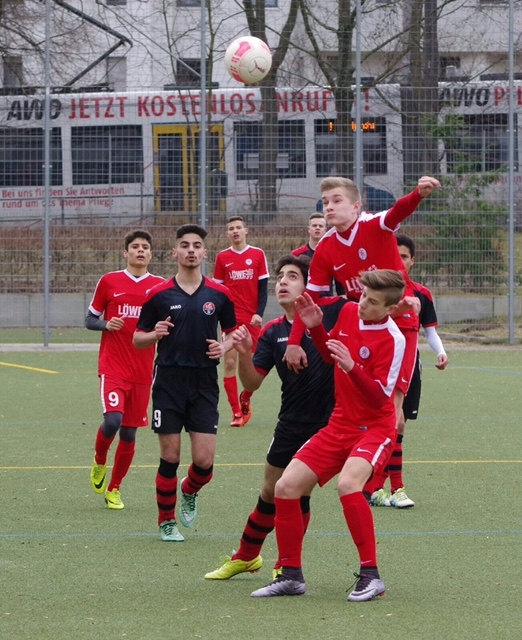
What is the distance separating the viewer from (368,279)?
5.79 meters

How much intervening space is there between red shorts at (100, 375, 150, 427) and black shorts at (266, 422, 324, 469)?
2.24 meters

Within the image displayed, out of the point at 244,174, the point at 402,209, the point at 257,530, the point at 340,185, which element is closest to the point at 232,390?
the point at 340,185

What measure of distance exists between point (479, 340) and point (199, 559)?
45.7 ft

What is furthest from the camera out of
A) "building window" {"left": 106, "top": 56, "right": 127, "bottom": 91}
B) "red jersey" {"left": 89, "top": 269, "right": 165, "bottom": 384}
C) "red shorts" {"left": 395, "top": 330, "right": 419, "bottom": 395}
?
A: "building window" {"left": 106, "top": 56, "right": 127, "bottom": 91}

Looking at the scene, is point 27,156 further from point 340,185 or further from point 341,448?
point 341,448

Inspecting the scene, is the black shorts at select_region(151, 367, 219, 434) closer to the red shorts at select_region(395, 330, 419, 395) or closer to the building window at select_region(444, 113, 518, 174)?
the red shorts at select_region(395, 330, 419, 395)

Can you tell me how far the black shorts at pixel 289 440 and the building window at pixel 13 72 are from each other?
14731 mm

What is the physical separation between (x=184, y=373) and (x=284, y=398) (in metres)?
0.94

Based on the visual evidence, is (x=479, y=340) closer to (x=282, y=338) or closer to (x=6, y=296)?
(x=6, y=296)

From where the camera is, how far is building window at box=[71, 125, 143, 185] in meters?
19.6

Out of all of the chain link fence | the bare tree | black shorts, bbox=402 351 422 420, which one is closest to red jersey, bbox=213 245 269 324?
black shorts, bbox=402 351 422 420

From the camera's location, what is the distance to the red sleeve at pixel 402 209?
646cm

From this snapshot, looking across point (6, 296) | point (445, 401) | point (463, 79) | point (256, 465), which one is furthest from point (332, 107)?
point (256, 465)

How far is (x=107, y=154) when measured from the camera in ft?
64.6
